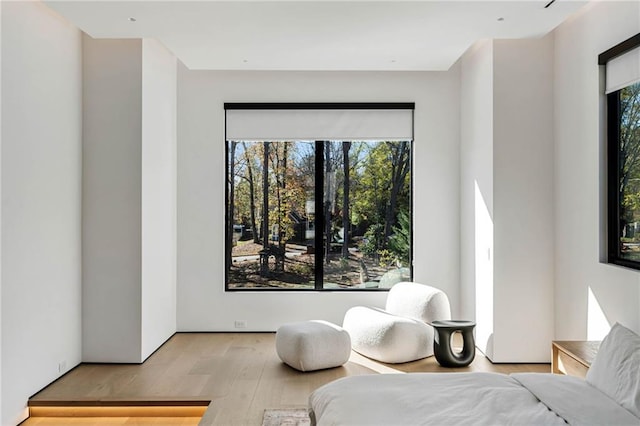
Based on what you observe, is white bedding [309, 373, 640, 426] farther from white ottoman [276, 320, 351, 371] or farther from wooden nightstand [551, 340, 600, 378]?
white ottoman [276, 320, 351, 371]

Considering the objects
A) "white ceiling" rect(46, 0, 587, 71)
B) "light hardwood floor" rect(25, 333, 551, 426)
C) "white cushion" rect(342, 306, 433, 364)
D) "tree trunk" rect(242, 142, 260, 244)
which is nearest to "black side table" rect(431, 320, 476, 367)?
"light hardwood floor" rect(25, 333, 551, 426)

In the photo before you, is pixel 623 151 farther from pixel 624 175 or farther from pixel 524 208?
pixel 524 208

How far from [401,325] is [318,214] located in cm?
173

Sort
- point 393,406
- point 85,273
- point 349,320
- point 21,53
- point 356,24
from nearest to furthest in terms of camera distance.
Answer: point 393,406
point 21,53
point 356,24
point 85,273
point 349,320

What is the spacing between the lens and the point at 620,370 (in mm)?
2527

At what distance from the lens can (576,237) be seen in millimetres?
4039

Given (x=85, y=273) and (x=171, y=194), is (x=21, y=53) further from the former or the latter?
(x=171, y=194)

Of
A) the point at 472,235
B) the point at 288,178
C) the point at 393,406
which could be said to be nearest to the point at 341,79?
the point at 288,178

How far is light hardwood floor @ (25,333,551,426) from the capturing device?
3602 mm

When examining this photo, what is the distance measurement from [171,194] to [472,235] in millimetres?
3161

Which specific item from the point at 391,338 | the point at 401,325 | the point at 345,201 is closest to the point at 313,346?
the point at 391,338

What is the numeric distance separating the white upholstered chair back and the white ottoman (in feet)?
2.69

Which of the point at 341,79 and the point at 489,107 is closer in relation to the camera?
the point at 489,107

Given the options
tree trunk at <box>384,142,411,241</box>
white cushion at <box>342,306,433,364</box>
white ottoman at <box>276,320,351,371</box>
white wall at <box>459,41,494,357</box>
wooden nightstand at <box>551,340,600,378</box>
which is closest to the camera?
wooden nightstand at <box>551,340,600,378</box>
